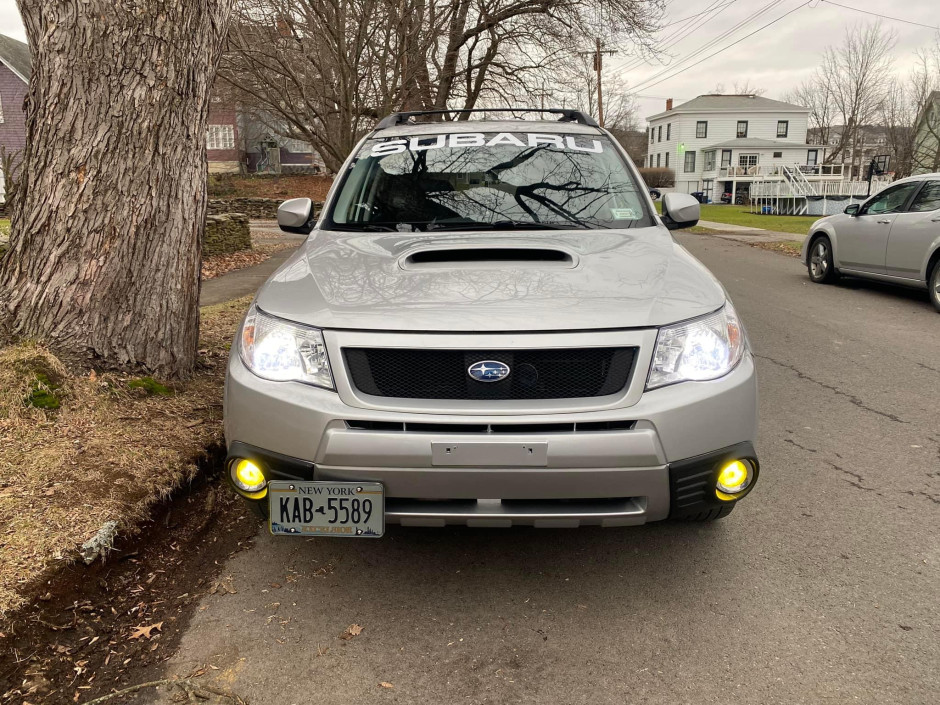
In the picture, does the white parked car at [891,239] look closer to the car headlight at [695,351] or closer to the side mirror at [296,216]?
the car headlight at [695,351]

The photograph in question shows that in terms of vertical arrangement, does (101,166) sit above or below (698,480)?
above

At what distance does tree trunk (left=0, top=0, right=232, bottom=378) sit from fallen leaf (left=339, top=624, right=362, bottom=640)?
2.34 metres

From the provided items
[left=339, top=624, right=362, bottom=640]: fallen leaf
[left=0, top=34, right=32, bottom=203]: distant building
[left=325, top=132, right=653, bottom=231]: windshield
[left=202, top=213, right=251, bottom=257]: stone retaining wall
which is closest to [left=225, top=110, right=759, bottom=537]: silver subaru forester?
[left=339, top=624, right=362, bottom=640]: fallen leaf

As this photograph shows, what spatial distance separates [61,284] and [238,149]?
1939 inches

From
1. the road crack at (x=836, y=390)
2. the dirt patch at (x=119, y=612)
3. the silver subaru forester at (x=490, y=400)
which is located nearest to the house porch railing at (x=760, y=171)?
the road crack at (x=836, y=390)

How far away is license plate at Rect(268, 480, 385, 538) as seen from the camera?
245cm

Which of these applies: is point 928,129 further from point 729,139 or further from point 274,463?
point 274,463

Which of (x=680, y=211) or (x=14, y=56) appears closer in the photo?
(x=680, y=211)

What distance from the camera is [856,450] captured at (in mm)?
4273

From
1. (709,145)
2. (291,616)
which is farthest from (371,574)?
(709,145)

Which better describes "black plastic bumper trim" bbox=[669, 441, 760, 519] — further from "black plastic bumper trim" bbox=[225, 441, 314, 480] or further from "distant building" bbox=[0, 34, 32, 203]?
"distant building" bbox=[0, 34, 32, 203]

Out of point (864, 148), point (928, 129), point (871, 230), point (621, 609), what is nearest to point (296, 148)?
point (928, 129)

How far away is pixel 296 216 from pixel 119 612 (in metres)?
2.18

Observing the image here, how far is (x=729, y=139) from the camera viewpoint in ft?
219
